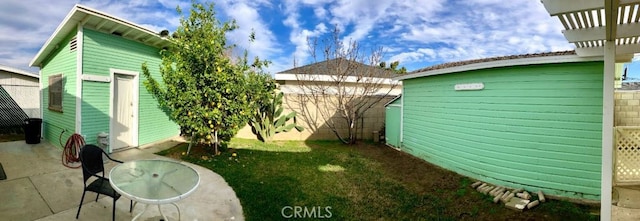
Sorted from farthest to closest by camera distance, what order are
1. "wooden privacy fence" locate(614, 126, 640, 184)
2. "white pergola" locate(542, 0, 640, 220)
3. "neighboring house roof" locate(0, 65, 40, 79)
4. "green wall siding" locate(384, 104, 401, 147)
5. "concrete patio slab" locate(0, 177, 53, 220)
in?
"neighboring house roof" locate(0, 65, 40, 79), "green wall siding" locate(384, 104, 401, 147), "wooden privacy fence" locate(614, 126, 640, 184), "concrete patio slab" locate(0, 177, 53, 220), "white pergola" locate(542, 0, 640, 220)

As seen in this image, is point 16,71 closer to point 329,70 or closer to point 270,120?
point 270,120

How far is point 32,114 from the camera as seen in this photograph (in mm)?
11711

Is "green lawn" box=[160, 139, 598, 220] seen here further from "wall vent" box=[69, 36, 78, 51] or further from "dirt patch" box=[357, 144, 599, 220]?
"wall vent" box=[69, 36, 78, 51]

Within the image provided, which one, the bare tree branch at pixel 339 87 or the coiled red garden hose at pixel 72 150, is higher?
the bare tree branch at pixel 339 87

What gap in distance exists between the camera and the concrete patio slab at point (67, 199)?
3340 mm

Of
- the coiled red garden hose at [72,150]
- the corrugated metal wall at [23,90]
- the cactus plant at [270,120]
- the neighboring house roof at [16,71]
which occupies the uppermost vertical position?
the neighboring house roof at [16,71]

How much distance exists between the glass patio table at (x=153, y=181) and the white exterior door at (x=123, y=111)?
4617 mm

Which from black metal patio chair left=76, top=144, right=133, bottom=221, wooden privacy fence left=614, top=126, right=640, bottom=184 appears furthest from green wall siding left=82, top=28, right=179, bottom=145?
wooden privacy fence left=614, top=126, right=640, bottom=184

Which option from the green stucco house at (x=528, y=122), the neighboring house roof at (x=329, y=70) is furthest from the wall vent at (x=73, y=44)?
the green stucco house at (x=528, y=122)

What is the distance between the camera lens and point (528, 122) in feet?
15.2

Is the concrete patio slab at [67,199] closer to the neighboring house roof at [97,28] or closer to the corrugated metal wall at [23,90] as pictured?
the neighboring house roof at [97,28]

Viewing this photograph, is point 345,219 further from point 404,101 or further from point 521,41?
point 521,41

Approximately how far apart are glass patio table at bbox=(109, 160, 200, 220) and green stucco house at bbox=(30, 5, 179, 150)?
4.38 meters

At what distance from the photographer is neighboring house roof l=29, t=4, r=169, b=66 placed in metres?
5.65
